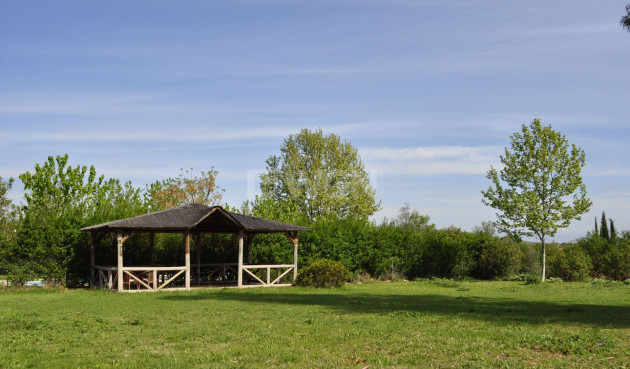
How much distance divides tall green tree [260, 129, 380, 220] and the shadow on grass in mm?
36124

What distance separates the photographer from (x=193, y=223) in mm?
23344

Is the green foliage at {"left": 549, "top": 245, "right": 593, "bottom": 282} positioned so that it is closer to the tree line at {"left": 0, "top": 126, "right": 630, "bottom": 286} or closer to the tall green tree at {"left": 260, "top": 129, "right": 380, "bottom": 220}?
the tree line at {"left": 0, "top": 126, "right": 630, "bottom": 286}

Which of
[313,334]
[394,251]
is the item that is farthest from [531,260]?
[313,334]

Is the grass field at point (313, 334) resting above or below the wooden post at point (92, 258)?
below

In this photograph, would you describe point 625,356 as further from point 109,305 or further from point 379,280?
point 379,280

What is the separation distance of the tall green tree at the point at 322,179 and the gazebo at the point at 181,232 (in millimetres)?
29005

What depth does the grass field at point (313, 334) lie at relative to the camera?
8.86 meters

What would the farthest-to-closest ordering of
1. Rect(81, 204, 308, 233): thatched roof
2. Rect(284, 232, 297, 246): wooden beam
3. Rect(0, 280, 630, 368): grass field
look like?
Rect(284, 232, 297, 246): wooden beam < Rect(81, 204, 308, 233): thatched roof < Rect(0, 280, 630, 368): grass field

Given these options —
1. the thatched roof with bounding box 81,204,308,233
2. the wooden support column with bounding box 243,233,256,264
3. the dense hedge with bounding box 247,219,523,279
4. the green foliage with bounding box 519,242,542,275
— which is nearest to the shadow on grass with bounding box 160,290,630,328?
the thatched roof with bounding box 81,204,308,233

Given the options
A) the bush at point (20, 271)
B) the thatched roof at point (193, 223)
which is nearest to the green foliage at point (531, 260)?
the thatched roof at point (193, 223)

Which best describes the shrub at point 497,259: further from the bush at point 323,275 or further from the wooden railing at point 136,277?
the wooden railing at point 136,277

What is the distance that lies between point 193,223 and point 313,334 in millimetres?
13122

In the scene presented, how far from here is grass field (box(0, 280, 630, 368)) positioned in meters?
8.86

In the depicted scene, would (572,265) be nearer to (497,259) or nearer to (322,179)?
(497,259)
